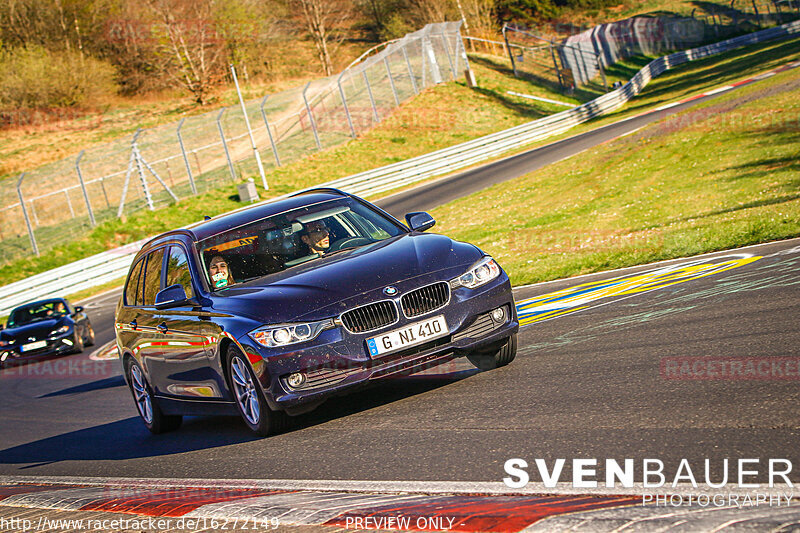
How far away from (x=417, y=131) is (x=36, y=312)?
3442 centimetres

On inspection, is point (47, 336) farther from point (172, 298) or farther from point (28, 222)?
point (28, 222)

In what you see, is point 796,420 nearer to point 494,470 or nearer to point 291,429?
point 494,470

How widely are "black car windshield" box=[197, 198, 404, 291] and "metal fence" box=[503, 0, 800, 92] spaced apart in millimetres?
48727

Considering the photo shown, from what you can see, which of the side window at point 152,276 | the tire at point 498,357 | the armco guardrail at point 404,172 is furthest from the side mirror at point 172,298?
the armco guardrail at point 404,172

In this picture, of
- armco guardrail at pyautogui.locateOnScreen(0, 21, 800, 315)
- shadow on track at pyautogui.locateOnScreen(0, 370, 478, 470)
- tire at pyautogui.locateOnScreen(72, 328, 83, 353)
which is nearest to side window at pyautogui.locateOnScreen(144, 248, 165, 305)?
shadow on track at pyautogui.locateOnScreen(0, 370, 478, 470)

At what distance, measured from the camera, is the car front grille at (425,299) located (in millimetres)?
6391

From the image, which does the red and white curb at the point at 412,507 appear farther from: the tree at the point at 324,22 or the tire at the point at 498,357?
the tree at the point at 324,22

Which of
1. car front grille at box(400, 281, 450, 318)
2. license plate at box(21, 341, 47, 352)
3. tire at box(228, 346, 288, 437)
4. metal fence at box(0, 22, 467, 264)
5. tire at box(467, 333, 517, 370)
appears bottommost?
license plate at box(21, 341, 47, 352)

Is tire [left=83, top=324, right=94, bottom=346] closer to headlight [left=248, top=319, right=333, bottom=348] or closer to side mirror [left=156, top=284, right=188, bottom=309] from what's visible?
side mirror [left=156, top=284, right=188, bottom=309]

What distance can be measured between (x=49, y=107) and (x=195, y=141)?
29.3m

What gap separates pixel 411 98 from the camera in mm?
55875

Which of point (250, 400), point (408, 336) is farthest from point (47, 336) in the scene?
point (408, 336)

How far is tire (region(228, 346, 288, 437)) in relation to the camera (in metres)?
6.50

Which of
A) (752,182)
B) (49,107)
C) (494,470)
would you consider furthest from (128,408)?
(49,107)
